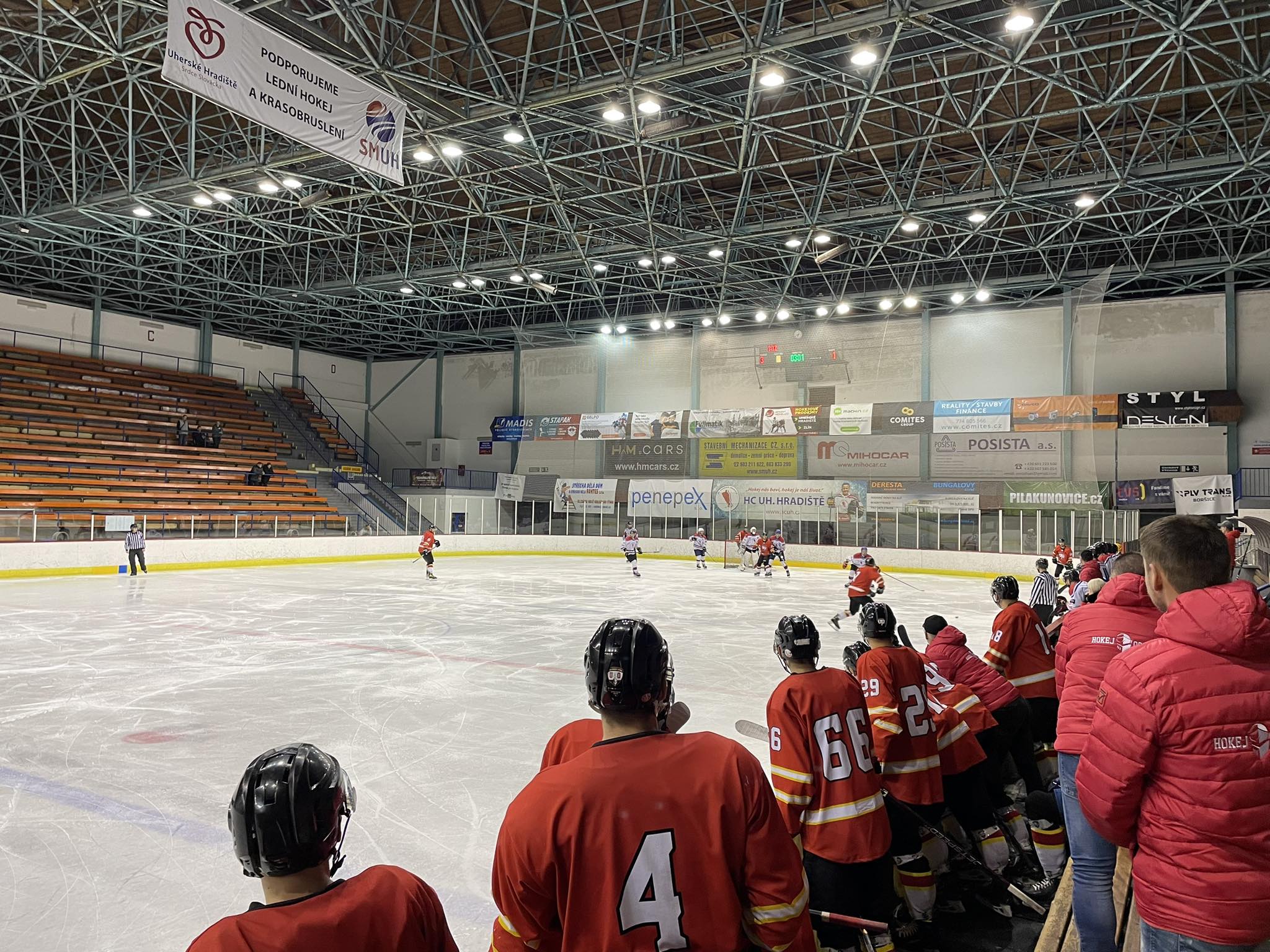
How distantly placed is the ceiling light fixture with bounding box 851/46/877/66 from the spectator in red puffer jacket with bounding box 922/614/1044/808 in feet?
33.0

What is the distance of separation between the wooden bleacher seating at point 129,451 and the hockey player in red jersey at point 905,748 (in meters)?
18.9

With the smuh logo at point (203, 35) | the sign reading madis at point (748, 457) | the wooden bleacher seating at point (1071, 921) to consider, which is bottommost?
the wooden bleacher seating at point (1071, 921)

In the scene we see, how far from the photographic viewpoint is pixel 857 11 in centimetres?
1104

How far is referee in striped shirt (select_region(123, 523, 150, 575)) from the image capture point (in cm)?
1686

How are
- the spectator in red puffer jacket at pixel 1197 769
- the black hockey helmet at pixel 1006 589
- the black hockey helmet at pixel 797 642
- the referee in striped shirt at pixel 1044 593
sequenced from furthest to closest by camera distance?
the referee in striped shirt at pixel 1044 593 → the black hockey helmet at pixel 1006 589 → the black hockey helmet at pixel 797 642 → the spectator in red puffer jacket at pixel 1197 769

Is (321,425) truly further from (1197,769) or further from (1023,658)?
(1197,769)

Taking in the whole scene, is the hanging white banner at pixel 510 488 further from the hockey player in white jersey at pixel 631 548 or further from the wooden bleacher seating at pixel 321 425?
the hockey player in white jersey at pixel 631 548

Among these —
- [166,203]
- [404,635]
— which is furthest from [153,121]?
[404,635]

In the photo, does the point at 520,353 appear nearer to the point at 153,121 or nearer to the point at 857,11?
the point at 153,121

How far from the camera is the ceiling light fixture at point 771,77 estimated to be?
12.2 m

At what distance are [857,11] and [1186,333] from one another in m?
18.1

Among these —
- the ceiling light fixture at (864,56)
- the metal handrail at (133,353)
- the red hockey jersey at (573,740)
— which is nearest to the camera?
the red hockey jersey at (573,740)

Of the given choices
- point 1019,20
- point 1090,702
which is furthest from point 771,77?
point 1090,702

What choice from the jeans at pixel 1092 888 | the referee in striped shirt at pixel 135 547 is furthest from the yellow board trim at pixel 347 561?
the jeans at pixel 1092 888
